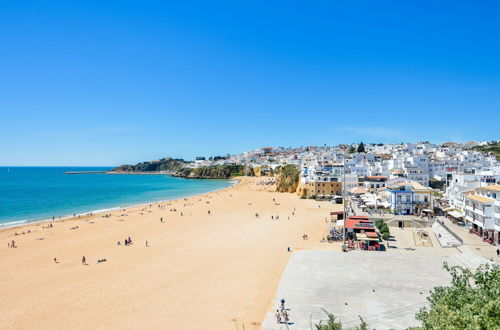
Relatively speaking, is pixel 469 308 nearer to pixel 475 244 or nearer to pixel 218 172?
pixel 475 244

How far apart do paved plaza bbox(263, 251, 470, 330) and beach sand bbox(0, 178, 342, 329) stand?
4.93 feet

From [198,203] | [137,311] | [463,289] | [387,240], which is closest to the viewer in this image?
[463,289]

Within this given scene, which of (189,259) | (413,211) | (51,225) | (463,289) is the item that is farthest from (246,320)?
(51,225)

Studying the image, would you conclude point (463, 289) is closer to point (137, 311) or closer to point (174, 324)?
point (174, 324)

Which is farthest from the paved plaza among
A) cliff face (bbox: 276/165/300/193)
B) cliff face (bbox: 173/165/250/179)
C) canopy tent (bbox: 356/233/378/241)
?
cliff face (bbox: 173/165/250/179)

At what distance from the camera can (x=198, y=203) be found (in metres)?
63.2

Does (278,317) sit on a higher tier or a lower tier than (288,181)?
lower

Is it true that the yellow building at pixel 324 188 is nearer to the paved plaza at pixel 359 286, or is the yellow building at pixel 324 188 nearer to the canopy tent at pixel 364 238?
the canopy tent at pixel 364 238

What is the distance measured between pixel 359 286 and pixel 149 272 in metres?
13.6

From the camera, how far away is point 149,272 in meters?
22.4

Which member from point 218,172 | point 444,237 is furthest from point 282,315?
point 218,172

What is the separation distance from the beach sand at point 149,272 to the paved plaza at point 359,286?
150 centimetres

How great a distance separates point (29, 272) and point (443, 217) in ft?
138

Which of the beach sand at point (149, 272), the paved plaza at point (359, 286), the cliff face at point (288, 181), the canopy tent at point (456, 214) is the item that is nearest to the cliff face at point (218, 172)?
the cliff face at point (288, 181)
